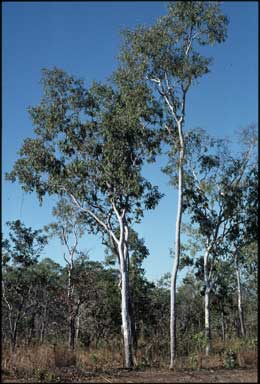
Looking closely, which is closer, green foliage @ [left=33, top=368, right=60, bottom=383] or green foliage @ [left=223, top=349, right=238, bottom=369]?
green foliage @ [left=33, top=368, right=60, bottom=383]

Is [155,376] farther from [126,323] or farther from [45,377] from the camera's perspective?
[126,323]

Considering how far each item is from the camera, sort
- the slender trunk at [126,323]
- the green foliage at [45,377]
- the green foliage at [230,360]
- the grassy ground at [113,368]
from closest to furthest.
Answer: the green foliage at [45,377], the grassy ground at [113,368], the green foliage at [230,360], the slender trunk at [126,323]

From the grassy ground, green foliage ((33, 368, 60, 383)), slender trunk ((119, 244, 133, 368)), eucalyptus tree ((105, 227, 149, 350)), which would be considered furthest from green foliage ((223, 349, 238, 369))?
eucalyptus tree ((105, 227, 149, 350))

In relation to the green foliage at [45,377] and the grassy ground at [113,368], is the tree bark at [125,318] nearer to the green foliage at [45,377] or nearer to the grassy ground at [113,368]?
the grassy ground at [113,368]

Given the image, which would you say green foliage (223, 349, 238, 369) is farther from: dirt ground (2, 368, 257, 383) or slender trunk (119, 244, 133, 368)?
slender trunk (119, 244, 133, 368)

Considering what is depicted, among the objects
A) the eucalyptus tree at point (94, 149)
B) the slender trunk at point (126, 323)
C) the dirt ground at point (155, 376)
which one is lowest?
the dirt ground at point (155, 376)

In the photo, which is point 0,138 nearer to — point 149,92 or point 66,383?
point 66,383

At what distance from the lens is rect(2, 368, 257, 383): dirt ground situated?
1102 cm

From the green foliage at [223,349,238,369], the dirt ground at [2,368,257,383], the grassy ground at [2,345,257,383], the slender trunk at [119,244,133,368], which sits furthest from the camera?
the slender trunk at [119,244,133,368]

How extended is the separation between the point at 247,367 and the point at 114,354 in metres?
5.19

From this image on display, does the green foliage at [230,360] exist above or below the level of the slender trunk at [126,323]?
below

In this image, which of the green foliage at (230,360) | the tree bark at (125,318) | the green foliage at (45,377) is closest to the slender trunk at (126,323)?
the tree bark at (125,318)

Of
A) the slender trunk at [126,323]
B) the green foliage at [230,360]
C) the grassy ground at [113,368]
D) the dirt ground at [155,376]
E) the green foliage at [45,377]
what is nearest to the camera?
the dirt ground at [155,376]

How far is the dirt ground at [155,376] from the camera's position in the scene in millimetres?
11016
